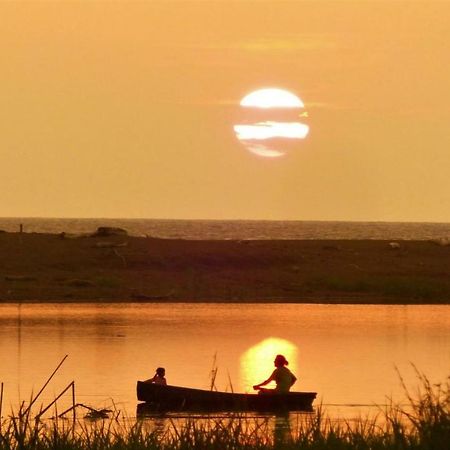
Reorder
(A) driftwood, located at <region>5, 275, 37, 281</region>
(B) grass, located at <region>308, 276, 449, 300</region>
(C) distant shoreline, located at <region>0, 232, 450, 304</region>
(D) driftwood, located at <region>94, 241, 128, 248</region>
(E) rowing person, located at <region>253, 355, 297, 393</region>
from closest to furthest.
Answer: (E) rowing person, located at <region>253, 355, 297, 393</region> < (C) distant shoreline, located at <region>0, 232, 450, 304</region> < (A) driftwood, located at <region>5, 275, 37, 281</region> < (B) grass, located at <region>308, 276, 449, 300</region> < (D) driftwood, located at <region>94, 241, 128, 248</region>

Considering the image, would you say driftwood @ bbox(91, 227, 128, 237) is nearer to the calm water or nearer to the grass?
the grass

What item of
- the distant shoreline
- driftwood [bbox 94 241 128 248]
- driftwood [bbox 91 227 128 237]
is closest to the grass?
the distant shoreline

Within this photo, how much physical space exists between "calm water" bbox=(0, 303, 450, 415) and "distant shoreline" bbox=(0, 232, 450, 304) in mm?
3151

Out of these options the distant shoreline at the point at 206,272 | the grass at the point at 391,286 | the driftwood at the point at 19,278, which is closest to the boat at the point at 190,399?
the distant shoreline at the point at 206,272

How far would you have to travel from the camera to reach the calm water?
91.7 feet

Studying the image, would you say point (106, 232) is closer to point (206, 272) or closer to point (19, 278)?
point (206, 272)

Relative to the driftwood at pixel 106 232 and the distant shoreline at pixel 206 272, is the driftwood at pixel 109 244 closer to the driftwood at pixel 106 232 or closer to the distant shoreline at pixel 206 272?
the distant shoreline at pixel 206 272

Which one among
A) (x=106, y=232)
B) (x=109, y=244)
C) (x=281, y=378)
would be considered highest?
(x=106, y=232)

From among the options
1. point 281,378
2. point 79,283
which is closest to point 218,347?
point 281,378

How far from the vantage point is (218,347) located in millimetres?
35281

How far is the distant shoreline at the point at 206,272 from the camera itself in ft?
176

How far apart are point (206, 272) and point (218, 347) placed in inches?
886

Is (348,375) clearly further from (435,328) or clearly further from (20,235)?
(20,235)

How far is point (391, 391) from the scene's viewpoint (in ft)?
89.5
